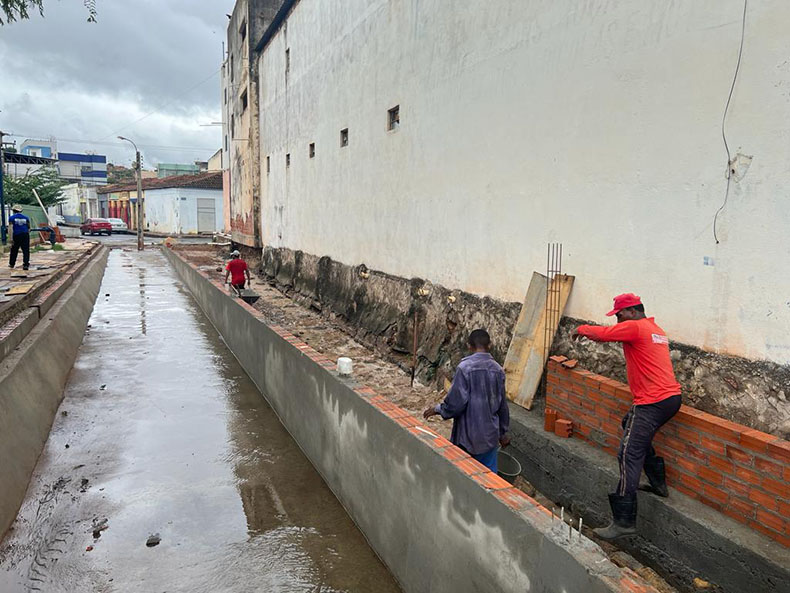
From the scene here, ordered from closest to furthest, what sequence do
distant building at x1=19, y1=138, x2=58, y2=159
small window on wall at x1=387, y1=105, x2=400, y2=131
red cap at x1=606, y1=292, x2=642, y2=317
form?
red cap at x1=606, y1=292, x2=642, y2=317 < small window on wall at x1=387, y1=105, x2=400, y2=131 < distant building at x1=19, y1=138, x2=58, y2=159

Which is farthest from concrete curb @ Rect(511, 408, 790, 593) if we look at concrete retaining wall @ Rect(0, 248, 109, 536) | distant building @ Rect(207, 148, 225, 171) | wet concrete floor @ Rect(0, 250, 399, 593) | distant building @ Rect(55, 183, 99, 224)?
distant building @ Rect(55, 183, 99, 224)

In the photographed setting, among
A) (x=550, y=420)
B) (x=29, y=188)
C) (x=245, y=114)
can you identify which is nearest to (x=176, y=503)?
(x=550, y=420)

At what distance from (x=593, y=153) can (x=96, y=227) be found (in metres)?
48.5

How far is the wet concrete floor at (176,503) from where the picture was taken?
3.99 m

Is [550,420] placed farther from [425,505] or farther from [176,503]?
[176,503]

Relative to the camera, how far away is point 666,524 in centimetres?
372

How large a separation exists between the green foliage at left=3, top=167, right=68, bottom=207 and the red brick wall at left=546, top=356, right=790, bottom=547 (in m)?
32.1

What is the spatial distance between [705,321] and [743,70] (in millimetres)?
1845

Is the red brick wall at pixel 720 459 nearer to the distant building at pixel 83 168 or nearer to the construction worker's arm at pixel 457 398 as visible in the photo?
the construction worker's arm at pixel 457 398

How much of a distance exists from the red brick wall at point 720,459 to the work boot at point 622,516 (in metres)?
0.40

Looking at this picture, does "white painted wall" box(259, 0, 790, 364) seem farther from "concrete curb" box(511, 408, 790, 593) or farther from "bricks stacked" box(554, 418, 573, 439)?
"concrete curb" box(511, 408, 790, 593)

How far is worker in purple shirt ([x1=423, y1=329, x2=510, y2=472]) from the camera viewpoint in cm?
392

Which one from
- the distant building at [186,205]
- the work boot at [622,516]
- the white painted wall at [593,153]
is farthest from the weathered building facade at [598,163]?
the distant building at [186,205]

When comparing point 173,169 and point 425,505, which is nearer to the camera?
point 425,505
